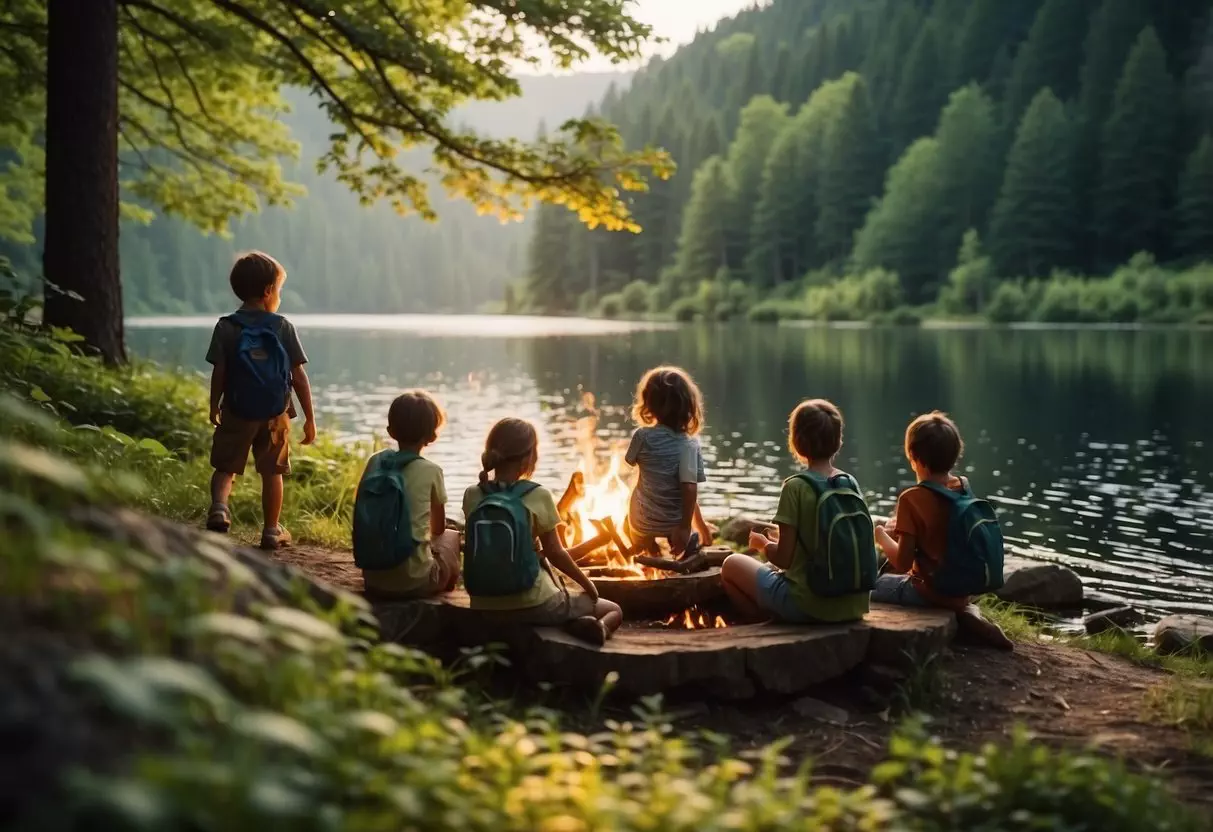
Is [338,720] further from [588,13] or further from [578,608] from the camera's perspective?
[588,13]

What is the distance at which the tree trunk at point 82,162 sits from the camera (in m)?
8.60

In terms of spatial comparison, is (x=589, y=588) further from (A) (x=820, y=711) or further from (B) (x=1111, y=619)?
(B) (x=1111, y=619)

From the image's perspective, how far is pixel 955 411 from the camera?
21141 mm

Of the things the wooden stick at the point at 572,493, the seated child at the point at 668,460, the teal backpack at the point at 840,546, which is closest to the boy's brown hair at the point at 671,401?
the seated child at the point at 668,460

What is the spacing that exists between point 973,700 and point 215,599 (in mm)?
3709

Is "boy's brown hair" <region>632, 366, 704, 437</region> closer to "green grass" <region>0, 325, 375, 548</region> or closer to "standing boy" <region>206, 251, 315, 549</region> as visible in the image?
"standing boy" <region>206, 251, 315, 549</region>

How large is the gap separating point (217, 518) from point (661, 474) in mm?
2679

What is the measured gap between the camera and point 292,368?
5.97 meters

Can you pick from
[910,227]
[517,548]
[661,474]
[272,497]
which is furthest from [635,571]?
[910,227]

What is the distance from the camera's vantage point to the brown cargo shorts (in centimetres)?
591

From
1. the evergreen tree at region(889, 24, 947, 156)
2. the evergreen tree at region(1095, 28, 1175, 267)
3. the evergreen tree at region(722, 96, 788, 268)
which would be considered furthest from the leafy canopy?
the evergreen tree at region(889, 24, 947, 156)

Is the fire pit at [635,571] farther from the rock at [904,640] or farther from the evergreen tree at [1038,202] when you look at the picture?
the evergreen tree at [1038,202]

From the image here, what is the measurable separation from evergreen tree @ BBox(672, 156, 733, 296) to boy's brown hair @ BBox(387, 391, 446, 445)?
67.2 meters

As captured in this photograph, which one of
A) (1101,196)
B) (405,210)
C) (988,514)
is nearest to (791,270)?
(1101,196)
